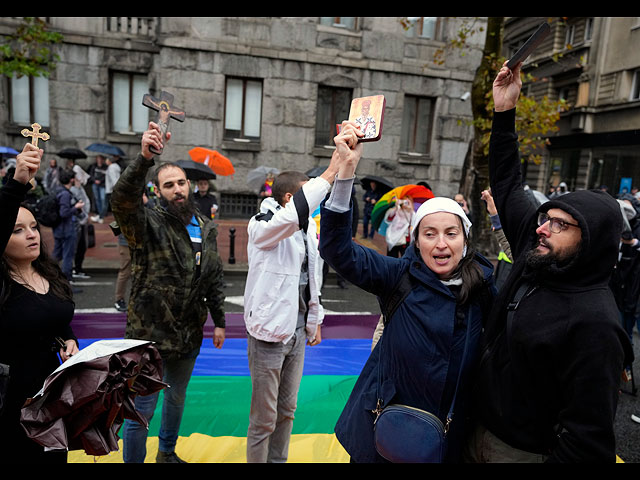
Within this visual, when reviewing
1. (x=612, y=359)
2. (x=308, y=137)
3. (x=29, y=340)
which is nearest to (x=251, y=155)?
(x=308, y=137)

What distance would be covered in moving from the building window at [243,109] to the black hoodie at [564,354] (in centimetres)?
A: 1390

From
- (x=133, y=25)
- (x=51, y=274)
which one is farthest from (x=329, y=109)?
(x=51, y=274)

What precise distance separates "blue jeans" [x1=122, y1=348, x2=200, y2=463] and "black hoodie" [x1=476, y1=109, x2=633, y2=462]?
187 centimetres

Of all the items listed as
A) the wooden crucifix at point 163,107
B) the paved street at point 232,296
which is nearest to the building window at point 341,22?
the paved street at point 232,296

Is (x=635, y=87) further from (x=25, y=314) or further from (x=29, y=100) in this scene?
(x=25, y=314)

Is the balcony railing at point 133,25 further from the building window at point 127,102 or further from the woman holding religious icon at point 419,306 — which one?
the woman holding religious icon at point 419,306

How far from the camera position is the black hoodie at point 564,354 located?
5.19 feet

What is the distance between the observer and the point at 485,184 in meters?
10.9

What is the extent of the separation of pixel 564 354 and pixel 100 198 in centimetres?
1451

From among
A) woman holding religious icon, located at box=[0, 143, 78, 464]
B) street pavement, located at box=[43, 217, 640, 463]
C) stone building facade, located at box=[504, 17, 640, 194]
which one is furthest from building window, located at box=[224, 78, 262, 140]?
woman holding religious icon, located at box=[0, 143, 78, 464]

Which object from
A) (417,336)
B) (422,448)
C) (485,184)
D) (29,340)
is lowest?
(422,448)

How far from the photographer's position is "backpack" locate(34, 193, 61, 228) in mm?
6988

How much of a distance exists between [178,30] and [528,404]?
575 inches
